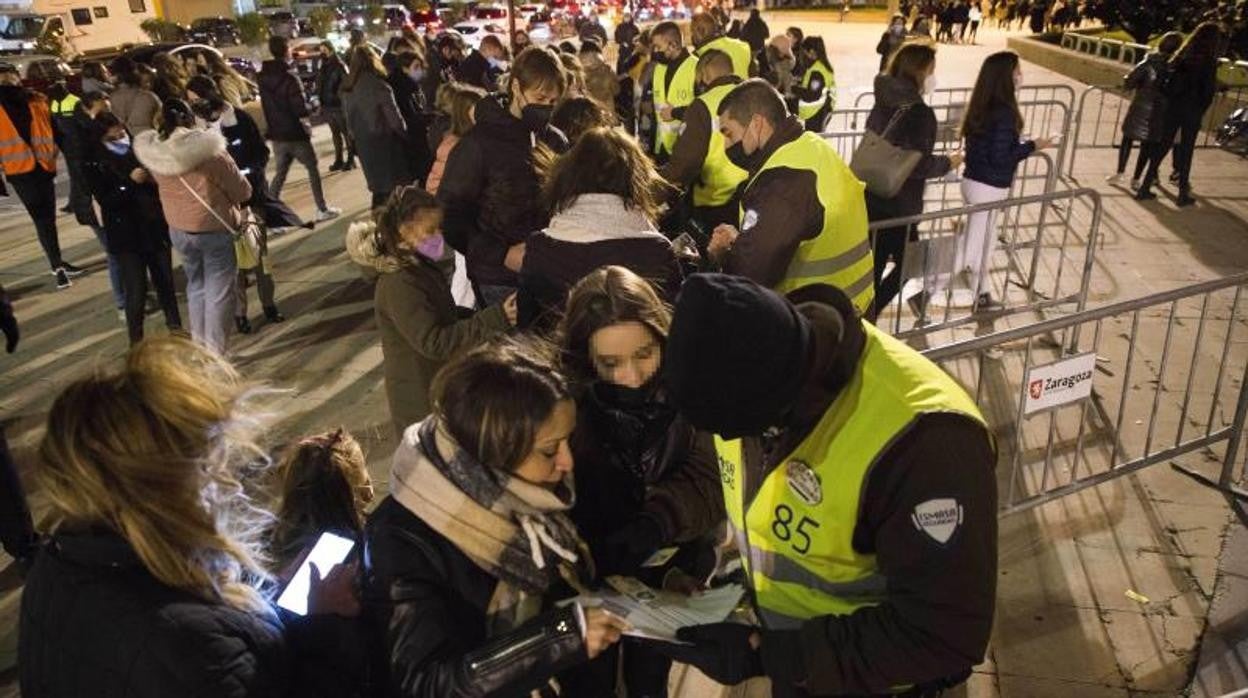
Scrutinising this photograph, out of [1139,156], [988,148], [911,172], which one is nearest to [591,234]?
[911,172]

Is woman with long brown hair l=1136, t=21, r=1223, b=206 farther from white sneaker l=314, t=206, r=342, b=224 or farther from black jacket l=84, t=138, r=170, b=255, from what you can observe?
black jacket l=84, t=138, r=170, b=255

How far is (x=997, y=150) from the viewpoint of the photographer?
236 inches

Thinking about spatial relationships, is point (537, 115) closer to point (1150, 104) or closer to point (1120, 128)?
point (1150, 104)

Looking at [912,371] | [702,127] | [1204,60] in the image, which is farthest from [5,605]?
[1204,60]

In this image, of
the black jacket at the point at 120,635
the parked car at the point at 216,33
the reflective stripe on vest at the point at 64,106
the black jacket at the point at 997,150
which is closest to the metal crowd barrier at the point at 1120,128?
the black jacket at the point at 997,150

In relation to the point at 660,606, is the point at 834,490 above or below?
above

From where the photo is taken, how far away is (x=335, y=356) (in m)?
6.32

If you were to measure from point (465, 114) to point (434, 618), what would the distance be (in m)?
4.37

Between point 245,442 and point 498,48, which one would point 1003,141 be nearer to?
point 245,442

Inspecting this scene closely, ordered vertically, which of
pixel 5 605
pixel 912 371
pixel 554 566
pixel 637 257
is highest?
pixel 912 371

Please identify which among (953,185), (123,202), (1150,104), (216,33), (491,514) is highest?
(216,33)

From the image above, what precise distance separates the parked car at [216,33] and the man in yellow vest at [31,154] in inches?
743

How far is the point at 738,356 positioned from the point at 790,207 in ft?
7.24

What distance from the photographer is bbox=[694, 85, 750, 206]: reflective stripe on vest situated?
19.1 feet
